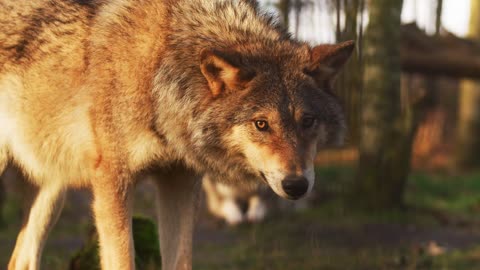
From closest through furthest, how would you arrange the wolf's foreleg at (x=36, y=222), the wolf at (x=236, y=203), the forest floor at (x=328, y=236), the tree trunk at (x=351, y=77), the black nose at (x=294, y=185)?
the black nose at (x=294, y=185)
the wolf's foreleg at (x=36, y=222)
the forest floor at (x=328, y=236)
the tree trunk at (x=351, y=77)
the wolf at (x=236, y=203)

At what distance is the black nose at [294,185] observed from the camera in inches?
158

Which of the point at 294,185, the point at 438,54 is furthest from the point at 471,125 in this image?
the point at 294,185

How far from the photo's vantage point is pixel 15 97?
5.09 metres

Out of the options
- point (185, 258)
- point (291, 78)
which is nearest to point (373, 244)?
point (185, 258)

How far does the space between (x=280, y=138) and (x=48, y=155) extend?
168 centimetres

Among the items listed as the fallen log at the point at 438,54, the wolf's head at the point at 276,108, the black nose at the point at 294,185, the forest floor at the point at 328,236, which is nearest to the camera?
the black nose at the point at 294,185

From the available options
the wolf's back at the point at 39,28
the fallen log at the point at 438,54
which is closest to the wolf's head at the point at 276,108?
the wolf's back at the point at 39,28

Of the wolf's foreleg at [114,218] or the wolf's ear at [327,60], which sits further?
the wolf's foreleg at [114,218]

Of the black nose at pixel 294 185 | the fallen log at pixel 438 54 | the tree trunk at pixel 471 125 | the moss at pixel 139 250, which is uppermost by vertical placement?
the black nose at pixel 294 185

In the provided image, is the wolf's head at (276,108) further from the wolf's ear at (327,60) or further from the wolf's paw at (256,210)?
the wolf's paw at (256,210)

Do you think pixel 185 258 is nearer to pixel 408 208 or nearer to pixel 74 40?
pixel 74 40

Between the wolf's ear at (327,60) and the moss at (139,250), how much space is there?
80.2 inches

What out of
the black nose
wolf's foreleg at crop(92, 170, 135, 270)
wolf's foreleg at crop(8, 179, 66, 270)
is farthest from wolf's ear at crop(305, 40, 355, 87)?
wolf's foreleg at crop(8, 179, 66, 270)

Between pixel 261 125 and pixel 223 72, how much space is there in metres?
0.41
